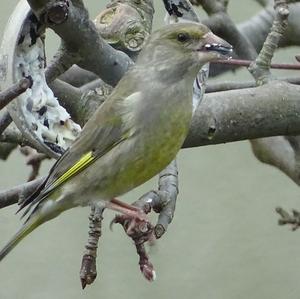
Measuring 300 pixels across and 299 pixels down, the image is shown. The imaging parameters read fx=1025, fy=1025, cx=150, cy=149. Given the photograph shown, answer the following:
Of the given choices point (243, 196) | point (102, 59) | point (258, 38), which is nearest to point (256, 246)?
point (243, 196)

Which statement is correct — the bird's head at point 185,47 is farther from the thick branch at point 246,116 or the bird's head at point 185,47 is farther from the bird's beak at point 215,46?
the thick branch at point 246,116

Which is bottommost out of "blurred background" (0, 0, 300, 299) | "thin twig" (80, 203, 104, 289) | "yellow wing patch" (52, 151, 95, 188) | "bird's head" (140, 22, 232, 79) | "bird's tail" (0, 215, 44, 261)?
"blurred background" (0, 0, 300, 299)

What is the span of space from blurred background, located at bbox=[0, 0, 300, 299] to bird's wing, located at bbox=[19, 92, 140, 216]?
2063 mm

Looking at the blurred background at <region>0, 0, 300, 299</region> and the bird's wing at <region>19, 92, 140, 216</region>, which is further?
the blurred background at <region>0, 0, 300, 299</region>

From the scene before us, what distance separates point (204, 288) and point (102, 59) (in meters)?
2.28

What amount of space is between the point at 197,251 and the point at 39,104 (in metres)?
2.13

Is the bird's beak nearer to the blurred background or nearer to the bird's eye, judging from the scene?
the bird's eye

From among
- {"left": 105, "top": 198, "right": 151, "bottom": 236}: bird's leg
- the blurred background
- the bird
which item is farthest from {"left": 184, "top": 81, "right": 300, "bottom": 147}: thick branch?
the blurred background

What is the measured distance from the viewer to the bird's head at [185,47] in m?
2.09

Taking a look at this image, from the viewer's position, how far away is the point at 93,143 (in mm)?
2184

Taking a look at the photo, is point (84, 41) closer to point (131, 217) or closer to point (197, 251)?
point (131, 217)

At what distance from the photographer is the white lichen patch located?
224 cm

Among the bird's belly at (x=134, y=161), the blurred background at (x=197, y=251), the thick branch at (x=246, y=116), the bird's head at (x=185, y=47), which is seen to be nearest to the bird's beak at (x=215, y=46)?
the bird's head at (x=185, y=47)

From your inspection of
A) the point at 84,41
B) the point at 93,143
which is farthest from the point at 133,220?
the point at 84,41
